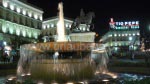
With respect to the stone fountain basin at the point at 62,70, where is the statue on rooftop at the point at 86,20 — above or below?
above

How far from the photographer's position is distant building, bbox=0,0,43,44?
6888 centimetres

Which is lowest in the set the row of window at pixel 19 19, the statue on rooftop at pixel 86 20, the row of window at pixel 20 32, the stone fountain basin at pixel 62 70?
the stone fountain basin at pixel 62 70

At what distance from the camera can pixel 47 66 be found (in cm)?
1441

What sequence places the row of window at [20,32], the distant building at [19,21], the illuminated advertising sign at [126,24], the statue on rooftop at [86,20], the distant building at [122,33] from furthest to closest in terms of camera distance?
1. the distant building at [122,33]
2. the illuminated advertising sign at [126,24]
3. the row of window at [20,32]
4. the distant building at [19,21]
5. the statue on rooftop at [86,20]

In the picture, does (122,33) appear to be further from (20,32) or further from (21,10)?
(20,32)

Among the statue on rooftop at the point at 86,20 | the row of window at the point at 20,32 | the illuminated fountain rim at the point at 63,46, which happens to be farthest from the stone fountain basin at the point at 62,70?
the row of window at the point at 20,32

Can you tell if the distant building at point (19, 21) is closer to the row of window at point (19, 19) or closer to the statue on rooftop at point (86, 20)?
the row of window at point (19, 19)

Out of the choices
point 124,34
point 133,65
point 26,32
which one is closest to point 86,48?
point 133,65

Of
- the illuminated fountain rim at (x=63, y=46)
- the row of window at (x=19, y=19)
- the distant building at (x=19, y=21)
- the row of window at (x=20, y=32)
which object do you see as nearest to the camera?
the illuminated fountain rim at (x=63, y=46)

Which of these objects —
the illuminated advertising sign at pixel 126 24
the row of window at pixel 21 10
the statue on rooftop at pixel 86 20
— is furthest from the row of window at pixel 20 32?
the illuminated advertising sign at pixel 126 24

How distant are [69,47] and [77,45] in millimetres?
394

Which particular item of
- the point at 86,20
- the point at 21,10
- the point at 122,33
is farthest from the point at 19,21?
the point at 122,33

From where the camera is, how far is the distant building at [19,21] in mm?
68875

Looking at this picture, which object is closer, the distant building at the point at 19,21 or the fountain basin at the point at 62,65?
the fountain basin at the point at 62,65
